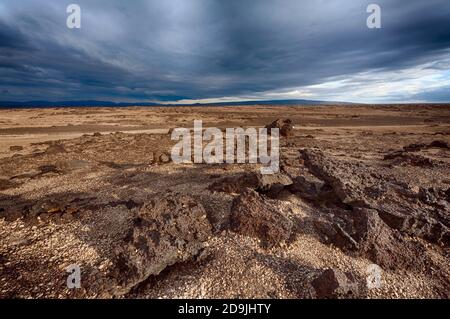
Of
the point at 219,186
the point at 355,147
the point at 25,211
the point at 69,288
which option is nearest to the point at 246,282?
the point at 69,288

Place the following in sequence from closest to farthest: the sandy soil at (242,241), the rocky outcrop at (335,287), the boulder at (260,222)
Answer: the rocky outcrop at (335,287), the sandy soil at (242,241), the boulder at (260,222)

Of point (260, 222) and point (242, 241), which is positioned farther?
point (260, 222)

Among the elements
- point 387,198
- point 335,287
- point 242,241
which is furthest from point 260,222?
point 387,198

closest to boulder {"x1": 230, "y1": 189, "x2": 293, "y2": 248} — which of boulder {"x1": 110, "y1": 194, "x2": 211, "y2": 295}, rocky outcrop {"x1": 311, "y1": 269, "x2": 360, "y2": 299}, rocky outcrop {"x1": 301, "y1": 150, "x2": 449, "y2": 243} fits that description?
boulder {"x1": 110, "y1": 194, "x2": 211, "y2": 295}

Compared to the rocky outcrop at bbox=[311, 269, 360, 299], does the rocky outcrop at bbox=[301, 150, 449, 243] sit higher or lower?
higher

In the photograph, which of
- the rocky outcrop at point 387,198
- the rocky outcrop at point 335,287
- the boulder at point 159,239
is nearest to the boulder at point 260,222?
the boulder at point 159,239

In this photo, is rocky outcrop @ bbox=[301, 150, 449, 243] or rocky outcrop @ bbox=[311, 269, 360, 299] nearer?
rocky outcrop @ bbox=[311, 269, 360, 299]

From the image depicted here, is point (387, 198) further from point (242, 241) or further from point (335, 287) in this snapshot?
point (242, 241)

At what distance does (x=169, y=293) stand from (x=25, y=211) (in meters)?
4.37

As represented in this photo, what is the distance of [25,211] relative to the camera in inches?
240

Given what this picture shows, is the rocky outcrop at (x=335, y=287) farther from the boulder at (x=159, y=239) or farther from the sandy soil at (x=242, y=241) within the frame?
the boulder at (x=159, y=239)

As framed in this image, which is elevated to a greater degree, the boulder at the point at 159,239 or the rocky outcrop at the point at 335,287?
the boulder at the point at 159,239

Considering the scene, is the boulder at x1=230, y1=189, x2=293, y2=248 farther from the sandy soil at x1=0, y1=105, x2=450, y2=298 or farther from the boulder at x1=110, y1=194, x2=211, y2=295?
the boulder at x1=110, y1=194, x2=211, y2=295

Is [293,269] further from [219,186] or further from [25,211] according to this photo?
[25,211]
